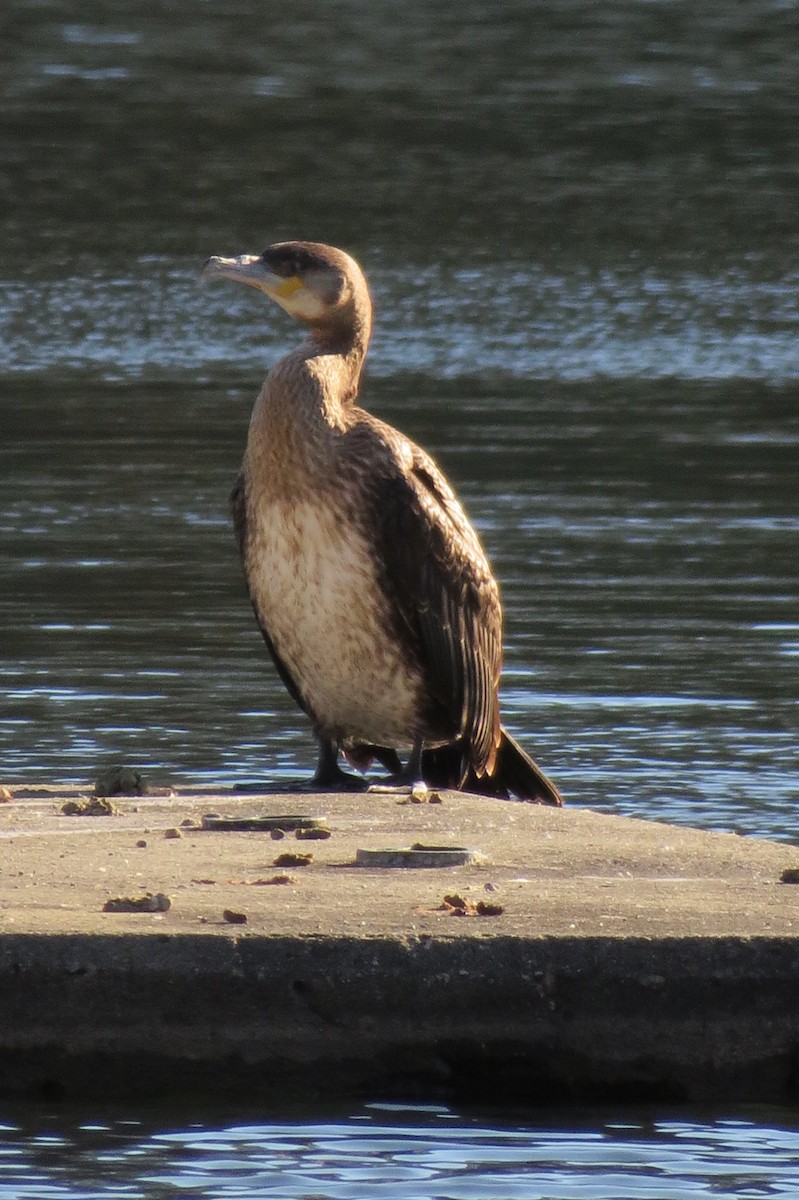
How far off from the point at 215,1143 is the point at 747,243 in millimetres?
19174

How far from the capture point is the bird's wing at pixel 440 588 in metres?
7.29

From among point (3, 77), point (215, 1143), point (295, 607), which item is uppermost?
point (3, 77)

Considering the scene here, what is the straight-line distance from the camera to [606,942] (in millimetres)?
5359

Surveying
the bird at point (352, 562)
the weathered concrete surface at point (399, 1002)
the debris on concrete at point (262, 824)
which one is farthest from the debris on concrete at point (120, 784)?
the weathered concrete surface at point (399, 1002)

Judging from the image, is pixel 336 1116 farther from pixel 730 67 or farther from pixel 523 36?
pixel 523 36

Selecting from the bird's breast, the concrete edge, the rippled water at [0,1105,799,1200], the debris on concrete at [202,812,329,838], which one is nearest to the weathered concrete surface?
the concrete edge

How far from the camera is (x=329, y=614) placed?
7.29 m

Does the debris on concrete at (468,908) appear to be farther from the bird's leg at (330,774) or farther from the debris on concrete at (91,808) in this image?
the bird's leg at (330,774)

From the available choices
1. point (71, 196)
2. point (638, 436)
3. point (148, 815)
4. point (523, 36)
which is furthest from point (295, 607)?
point (523, 36)

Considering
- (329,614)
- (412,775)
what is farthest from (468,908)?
(412,775)

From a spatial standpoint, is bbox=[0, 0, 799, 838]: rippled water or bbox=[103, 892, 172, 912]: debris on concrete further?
bbox=[0, 0, 799, 838]: rippled water

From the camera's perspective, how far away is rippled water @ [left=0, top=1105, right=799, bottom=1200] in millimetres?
4902

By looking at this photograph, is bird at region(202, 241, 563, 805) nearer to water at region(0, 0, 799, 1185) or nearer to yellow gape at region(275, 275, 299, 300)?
yellow gape at region(275, 275, 299, 300)

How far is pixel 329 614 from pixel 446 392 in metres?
10.7
